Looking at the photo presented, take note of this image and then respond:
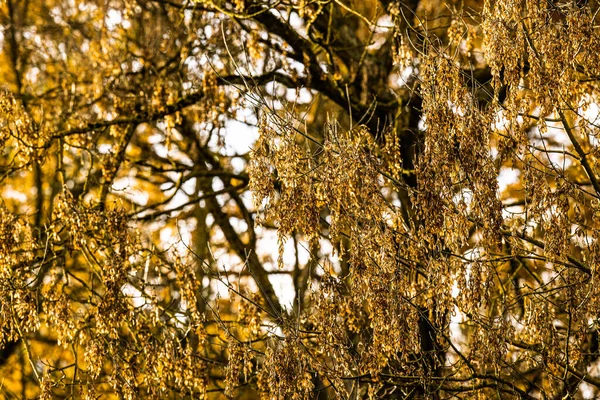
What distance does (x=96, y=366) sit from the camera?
19.6 ft

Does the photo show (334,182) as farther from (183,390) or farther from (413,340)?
(183,390)

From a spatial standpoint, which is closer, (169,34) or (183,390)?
(183,390)

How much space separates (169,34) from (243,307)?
12.3ft

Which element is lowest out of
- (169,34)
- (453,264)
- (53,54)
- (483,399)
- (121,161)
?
(483,399)

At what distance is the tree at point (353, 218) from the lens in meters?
4.77

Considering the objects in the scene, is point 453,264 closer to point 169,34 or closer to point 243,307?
point 243,307

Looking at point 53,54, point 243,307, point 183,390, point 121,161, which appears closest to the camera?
point 183,390

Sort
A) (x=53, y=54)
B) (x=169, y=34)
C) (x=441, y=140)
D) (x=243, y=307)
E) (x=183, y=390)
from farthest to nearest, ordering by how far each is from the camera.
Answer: (x=53, y=54) < (x=169, y=34) < (x=243, y=307) < (x=183, y=390) < (x=441, y=140)

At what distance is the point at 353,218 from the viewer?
5.07 meters

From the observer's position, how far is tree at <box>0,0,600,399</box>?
4.77 meters

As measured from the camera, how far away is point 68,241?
6.85m

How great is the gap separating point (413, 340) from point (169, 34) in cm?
596

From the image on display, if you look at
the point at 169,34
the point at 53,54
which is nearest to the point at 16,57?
the point at 53,54

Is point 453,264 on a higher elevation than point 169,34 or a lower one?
lower
